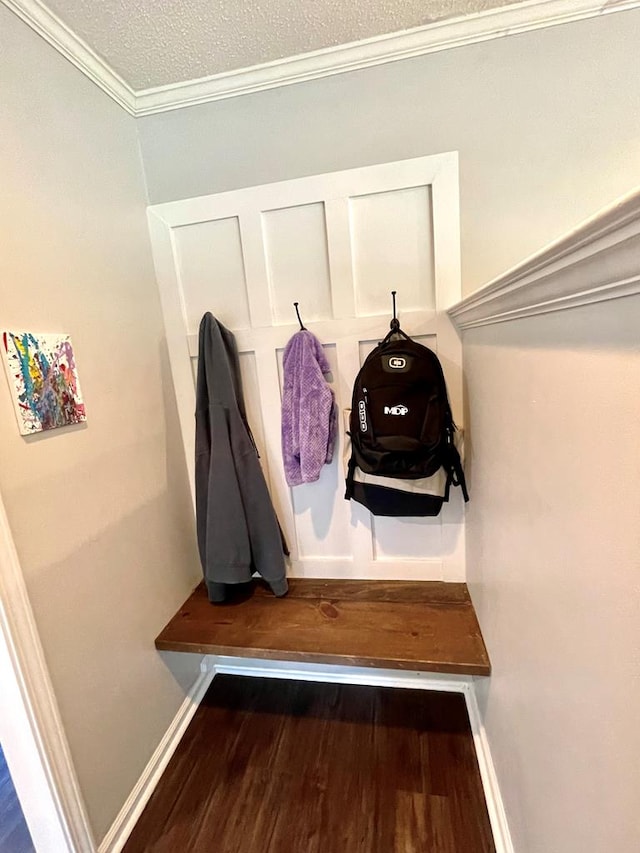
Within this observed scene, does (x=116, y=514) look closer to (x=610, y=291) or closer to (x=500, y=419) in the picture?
(x=500, y=419)

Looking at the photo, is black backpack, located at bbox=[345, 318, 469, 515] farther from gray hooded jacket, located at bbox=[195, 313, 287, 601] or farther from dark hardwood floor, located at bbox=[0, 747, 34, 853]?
dark hardwood floor, located at bbox=[0, 747, 34, 853]

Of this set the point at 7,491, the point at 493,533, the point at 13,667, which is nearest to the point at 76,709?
the point at 13,667

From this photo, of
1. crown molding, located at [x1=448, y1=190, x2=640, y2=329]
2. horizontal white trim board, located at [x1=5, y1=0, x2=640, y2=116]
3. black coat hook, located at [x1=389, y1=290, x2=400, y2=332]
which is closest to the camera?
crown molding, located at [x1=448, y1=190, x2=640, y2=329]

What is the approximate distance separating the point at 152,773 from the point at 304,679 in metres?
0.64

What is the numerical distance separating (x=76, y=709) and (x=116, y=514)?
52 centimetres

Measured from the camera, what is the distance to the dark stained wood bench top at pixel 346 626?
4.31 feet

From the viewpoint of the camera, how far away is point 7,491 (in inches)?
37.1

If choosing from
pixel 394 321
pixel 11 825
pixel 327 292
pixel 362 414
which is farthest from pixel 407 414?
pixel 11 825

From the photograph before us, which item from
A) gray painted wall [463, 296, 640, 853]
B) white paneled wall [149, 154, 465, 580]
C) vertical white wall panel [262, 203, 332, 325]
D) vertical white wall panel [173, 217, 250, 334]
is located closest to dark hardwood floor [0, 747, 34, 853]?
white paneled wall [149, 154, 465, 580]

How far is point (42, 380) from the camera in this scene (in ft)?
3.42

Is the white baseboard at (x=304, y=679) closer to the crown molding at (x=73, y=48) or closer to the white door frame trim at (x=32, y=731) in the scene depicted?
the white door frame trim at (x=32, y=731)

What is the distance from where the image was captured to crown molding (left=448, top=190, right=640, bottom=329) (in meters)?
0.36

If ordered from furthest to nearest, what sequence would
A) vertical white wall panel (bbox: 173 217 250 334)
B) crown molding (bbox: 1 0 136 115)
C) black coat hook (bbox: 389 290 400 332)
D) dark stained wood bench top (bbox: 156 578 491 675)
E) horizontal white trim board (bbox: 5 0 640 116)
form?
vertical white wall panel (bbox: 173 217 250 334) < black coat hook (bbox: 389 290 400 332) < dark stained wood bench top (bbox: 156 578 491 675) < horizontal white trim board (bbox: 5 0 640 116) < crown molding (bbox: 1 0 136 115)

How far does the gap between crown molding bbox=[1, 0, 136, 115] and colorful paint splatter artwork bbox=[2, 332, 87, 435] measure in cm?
83
